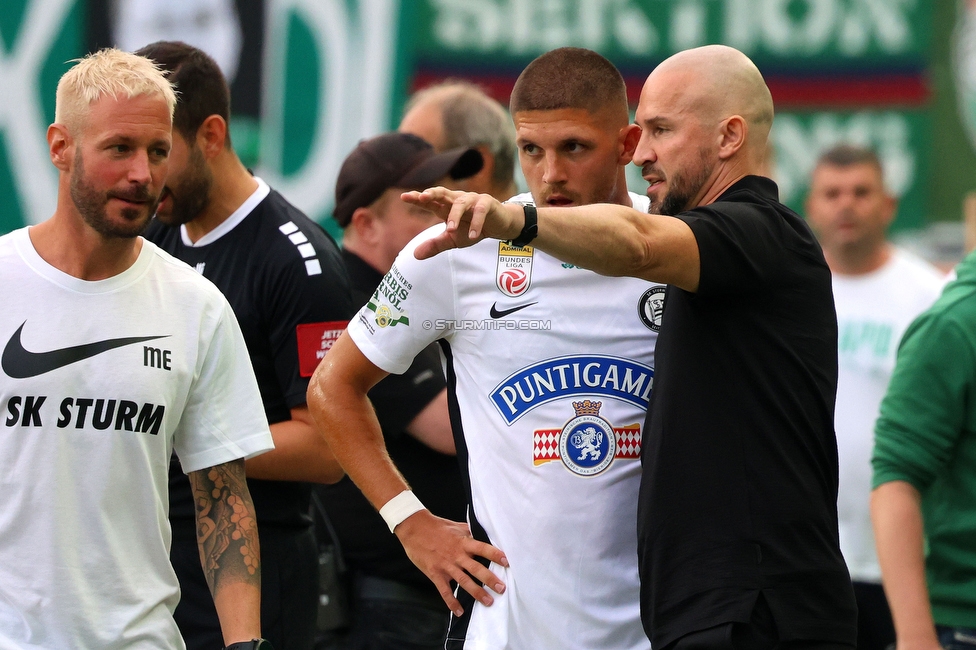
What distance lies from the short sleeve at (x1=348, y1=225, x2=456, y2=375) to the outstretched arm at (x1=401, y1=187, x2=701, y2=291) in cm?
57

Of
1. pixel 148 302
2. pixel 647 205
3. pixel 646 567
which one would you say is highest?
pixel 647 205

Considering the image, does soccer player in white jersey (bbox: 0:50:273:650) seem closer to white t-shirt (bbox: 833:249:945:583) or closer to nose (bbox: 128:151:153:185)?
nose (bbox: 128:151:153:185)

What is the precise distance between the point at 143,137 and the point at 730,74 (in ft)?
4.33

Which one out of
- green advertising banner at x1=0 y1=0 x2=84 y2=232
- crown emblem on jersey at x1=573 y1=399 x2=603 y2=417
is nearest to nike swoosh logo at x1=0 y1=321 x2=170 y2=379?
crown emblem on jersey at x1=573 y1=399 x2=603 y2=417

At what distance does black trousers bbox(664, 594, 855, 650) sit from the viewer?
8.72 ft

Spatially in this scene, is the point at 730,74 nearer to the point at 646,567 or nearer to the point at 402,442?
the point at 646,567

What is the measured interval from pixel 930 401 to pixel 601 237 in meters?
1.57

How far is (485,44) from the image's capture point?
28.7 feet

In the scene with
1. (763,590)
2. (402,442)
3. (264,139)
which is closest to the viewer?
(763,590)

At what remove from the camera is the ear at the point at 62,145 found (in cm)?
301

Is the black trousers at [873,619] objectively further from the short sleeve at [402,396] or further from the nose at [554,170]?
the nose at [554,170]

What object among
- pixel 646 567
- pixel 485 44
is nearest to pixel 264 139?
pixel 485 44

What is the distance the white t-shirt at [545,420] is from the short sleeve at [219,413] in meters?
0.36

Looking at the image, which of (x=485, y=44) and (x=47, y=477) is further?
(x=485, y=44)
